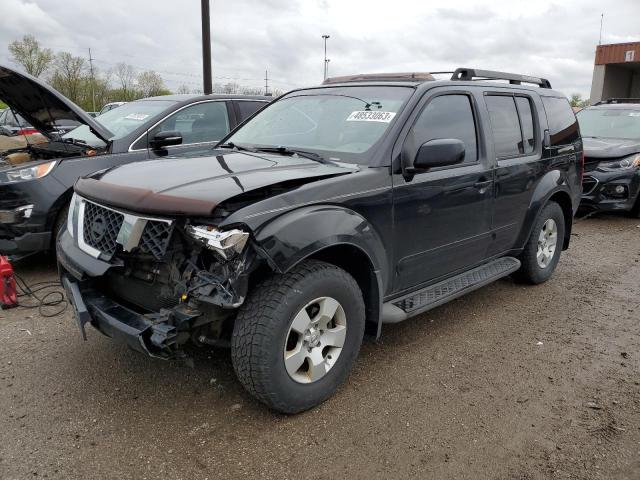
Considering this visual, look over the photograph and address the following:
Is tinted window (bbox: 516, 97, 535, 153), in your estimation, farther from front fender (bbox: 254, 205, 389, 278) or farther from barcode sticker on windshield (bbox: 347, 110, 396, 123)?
front fender (bbox: 254, 205, 389, 278)

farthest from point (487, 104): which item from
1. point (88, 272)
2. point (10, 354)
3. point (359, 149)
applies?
point (10, 354)

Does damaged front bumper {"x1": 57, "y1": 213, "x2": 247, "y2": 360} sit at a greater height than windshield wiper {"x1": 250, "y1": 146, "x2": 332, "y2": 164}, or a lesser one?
lesser

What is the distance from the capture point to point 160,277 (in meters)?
2.77

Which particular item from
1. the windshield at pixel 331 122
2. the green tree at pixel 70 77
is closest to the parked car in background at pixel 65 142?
the windshield at pixel 331 122

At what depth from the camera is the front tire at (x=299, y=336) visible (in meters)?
2.61

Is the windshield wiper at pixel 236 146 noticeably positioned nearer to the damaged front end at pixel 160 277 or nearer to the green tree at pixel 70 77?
the damaged front end at pixel 160 277

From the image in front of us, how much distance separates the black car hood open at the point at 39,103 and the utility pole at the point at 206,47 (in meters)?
5.70

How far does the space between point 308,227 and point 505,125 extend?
246 centimetres

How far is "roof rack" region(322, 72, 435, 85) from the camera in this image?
3.92 meters

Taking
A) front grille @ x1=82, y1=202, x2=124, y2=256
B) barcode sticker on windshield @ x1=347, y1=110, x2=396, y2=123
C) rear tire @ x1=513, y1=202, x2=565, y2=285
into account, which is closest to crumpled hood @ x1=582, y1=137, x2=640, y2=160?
rear tire @ x1=513, y1=202, x2=565, y2=285

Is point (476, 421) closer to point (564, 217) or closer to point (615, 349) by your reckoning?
point (615, 349)

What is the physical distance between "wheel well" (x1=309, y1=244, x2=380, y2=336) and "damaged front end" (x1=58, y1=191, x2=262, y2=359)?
700mm

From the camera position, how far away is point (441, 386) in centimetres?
328

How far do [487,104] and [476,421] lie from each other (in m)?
2.49
